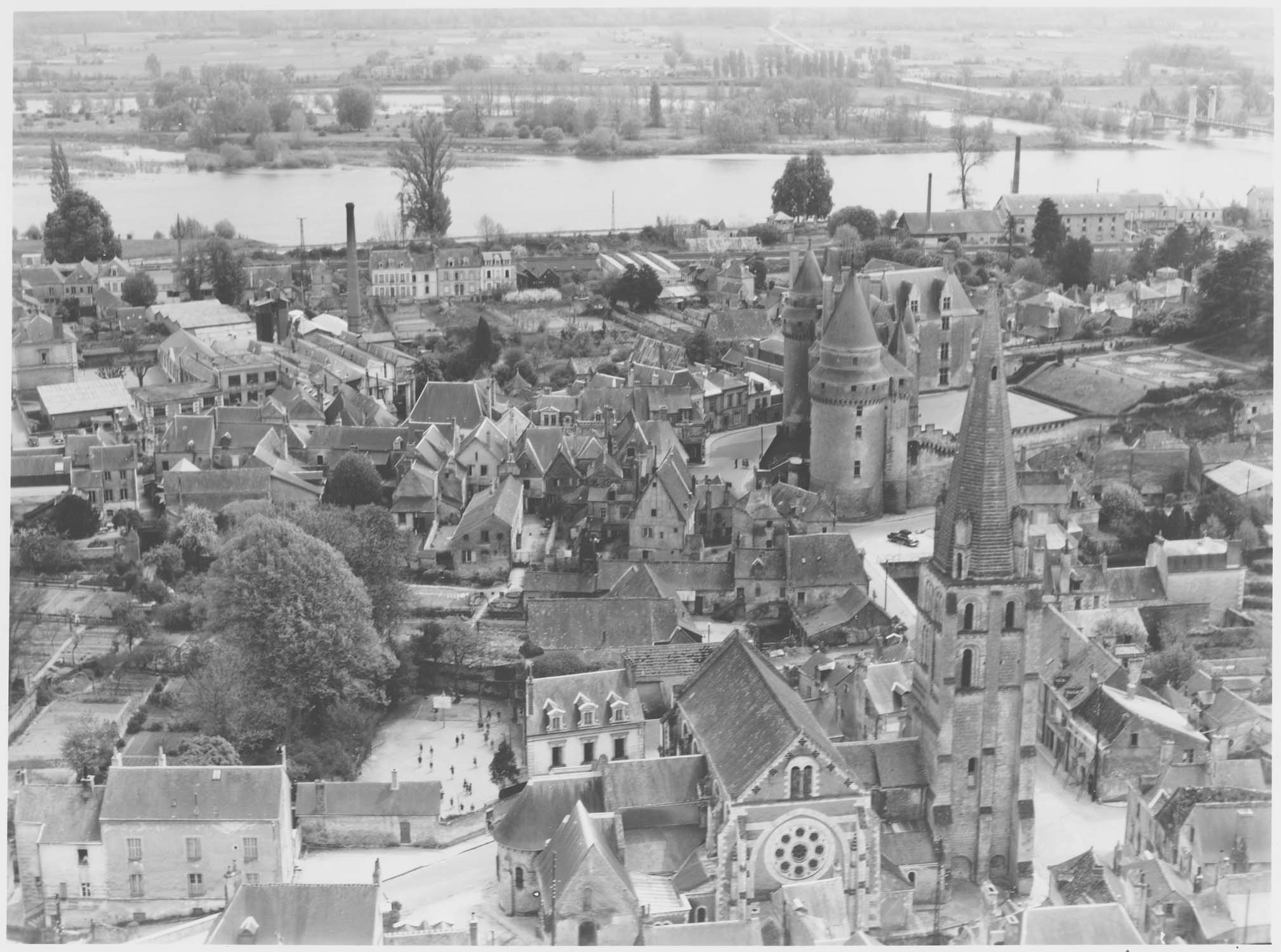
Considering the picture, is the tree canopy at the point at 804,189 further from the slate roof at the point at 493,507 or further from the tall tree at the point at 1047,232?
the slate roof at the point at 493,507

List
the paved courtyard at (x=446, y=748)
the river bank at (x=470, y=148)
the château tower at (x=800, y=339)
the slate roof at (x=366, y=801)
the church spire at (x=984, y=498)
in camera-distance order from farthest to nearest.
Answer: the river bank at (x=470, y=148) < the château tower at (x=800, y=339) < the paved courtyard at (x=446, y=748) < the slate roof at (x=366, y=801) < the church spire at (x=984, y=498)

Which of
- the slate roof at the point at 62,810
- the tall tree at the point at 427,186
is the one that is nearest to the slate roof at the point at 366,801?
the slate roof at the point at 62,810

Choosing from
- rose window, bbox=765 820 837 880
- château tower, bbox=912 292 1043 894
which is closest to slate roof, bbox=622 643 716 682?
château tower, bbox=912 292 1043 894

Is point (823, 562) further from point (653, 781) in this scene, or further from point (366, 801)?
point (366, 801)

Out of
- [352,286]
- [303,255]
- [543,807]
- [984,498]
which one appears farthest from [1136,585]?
[303,255]

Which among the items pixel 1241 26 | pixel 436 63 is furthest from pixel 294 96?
pixel 1241 26
